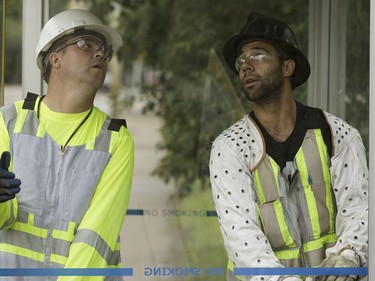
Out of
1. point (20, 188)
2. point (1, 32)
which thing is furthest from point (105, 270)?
point (1, 32)

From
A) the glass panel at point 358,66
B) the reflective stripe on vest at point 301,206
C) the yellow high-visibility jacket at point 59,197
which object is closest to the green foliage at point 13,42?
the yellow high-visibility jacket at point 59,197

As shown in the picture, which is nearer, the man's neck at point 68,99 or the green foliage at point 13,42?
the man's neck at point 68,99

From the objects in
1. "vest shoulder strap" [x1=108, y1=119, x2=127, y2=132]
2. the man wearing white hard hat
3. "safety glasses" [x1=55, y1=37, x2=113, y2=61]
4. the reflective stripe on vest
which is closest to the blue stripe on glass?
the man wearing white hard hat

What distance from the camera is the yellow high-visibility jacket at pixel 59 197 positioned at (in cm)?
327

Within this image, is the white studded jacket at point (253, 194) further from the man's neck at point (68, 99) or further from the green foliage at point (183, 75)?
the green foliage at point (183, 75)

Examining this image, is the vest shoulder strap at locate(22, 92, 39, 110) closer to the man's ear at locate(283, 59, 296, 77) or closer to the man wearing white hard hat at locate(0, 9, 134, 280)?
the man wearing white hard hat at locate(0, 9, 134, 280)

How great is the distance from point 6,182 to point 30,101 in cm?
38

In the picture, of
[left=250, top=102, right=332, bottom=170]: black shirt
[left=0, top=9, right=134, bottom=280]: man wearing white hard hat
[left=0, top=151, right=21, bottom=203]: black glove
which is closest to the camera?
[left=0, top=151, right=21, bottom=203]: black glove

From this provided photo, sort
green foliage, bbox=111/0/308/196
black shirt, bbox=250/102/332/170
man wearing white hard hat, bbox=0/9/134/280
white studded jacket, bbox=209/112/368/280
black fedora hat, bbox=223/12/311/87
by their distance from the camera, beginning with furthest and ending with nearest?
green foliage, bbox=111/0/308/196
black fedora hat, bbox=223/12/311/87
black shirt, bbox=250/102/332/170
white studded jacket, bbox=209/112/368/280
man wearing white hard hat, bbox=0/9/134/280

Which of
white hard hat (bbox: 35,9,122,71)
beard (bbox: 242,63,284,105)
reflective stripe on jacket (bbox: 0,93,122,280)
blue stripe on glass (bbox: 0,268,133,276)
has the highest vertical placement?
white hard hat (bbox: 35,9,122,71)

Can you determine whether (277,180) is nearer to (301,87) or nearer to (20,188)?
(301,87)

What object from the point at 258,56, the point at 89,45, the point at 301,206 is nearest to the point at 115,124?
the point at 89,45

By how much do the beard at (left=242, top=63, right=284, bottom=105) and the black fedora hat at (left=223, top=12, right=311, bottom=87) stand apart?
0.11 m

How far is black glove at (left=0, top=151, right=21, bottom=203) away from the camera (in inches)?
125
